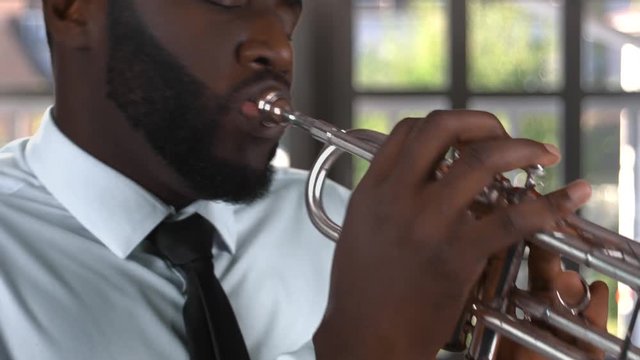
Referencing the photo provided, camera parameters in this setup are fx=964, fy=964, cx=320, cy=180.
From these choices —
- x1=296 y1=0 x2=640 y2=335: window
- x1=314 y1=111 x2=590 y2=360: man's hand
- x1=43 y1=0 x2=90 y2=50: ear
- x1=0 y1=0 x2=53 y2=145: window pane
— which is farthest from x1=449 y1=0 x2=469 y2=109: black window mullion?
x1=314 y1=111 x2=590 y2=360: man's hand

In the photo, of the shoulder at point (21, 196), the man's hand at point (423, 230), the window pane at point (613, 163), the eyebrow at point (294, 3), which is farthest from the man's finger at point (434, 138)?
the window pane at point (613, 163)

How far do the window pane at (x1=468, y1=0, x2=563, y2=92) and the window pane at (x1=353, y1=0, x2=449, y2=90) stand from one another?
6 centimetres

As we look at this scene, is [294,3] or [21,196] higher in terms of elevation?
[294,3]

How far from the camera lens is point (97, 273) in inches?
29.6

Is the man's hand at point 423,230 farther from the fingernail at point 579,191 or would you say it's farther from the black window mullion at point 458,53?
the black window mullion at point 458,53

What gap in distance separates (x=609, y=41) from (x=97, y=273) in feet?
4.02

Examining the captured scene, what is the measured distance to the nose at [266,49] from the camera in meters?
0.70

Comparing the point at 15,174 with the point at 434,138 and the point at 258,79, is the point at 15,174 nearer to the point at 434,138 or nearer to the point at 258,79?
the point at 258,79

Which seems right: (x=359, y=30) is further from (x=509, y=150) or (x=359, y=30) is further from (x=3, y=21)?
(x=509, y=150)

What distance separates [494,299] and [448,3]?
3.82ft

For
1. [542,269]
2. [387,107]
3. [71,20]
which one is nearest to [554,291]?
[542,269]

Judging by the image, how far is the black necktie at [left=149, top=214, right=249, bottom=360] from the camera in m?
0.71

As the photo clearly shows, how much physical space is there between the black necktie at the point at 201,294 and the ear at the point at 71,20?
A: 0.16 meters

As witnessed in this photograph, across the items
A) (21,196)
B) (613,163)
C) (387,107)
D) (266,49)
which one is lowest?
(613,163)
